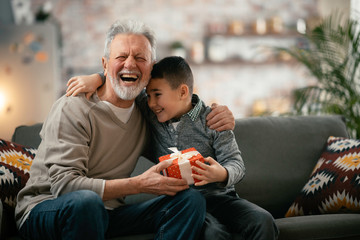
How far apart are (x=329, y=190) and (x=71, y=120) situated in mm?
1235

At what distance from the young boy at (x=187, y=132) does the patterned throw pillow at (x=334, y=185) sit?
438 millimetres

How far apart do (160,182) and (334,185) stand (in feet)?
3.01

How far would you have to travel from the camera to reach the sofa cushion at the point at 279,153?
2057mm

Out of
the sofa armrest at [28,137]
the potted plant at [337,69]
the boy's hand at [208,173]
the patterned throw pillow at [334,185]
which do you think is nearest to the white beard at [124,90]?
the boy's hand at [208,173]

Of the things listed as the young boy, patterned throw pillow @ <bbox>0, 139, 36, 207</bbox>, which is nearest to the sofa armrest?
patterned throw pillow @ <bbox>0, 139, 36, 207</bbox>

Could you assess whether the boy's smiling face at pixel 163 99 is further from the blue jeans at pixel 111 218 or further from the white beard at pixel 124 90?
the blue jeans at pixel 111 218

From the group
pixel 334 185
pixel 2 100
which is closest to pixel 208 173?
pixel 334 185

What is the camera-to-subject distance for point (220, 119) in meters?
1.71

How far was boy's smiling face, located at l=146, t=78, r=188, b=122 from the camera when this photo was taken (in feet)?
5.59

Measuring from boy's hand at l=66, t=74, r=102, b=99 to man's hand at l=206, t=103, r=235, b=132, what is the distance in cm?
51

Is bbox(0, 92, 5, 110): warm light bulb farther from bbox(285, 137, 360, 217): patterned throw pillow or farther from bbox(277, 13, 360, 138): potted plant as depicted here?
bbox(285, 137, 360, 217): patterned throw pillow

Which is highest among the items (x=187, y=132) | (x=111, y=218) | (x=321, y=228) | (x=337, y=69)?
(x=337, y=69)

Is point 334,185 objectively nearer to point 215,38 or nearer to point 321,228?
point 321,228

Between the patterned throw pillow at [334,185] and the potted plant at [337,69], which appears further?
the potted plant at [337,69]
